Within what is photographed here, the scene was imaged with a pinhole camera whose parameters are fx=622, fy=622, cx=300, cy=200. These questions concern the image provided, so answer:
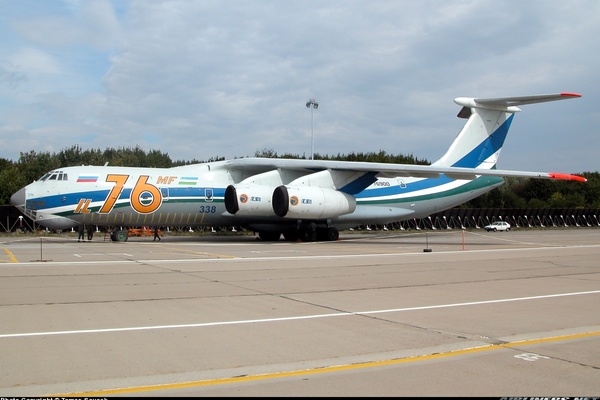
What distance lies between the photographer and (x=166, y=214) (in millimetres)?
26422

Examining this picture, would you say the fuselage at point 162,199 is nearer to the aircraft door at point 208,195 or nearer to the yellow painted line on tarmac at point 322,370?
the aircraft door at point 208,195

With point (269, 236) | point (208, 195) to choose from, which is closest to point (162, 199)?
point (208, 195)

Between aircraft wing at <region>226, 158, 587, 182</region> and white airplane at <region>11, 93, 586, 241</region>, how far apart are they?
0.15ft

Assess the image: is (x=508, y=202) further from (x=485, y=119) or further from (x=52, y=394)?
(x=52, y=394)

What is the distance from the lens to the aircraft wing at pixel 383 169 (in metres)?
26.8

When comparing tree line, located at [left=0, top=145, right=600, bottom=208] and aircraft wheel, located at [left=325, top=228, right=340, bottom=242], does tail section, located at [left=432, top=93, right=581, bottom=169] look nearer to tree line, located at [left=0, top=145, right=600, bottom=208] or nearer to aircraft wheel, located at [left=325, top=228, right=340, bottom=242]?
aircraft wheel, located at [left=325, top=228, right=340, bottom=242]

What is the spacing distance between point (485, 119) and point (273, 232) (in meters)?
13.0

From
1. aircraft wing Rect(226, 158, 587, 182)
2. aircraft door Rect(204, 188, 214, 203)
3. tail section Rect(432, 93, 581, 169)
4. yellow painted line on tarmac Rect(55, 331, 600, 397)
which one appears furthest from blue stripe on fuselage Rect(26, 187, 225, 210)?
yellow painted line on tarmac Rect(55, 331, 600, 397)

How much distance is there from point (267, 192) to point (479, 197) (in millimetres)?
42538

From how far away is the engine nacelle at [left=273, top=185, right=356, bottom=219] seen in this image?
25812mm

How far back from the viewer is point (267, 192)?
2659 centimetres

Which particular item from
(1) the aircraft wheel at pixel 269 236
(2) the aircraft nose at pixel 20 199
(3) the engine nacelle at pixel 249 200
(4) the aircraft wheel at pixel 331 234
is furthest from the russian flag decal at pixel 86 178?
(4) the aircraft wheel at pixel 331 234

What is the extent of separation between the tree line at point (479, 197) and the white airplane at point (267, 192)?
30.8 m

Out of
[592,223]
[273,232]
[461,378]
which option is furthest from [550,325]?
[592,223]
